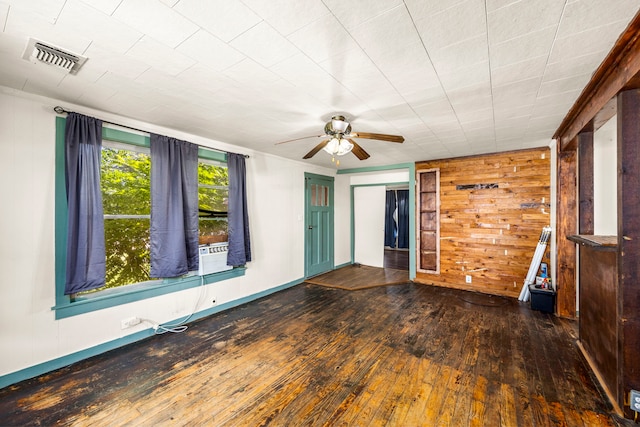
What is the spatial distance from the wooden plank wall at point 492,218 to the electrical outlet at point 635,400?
288 centimetres

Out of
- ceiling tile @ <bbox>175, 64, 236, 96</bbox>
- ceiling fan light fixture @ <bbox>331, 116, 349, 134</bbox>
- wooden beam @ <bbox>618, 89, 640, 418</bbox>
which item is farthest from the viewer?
ceiling fan light fixture @ <bbox>331, 116, 349, 134</bbox>

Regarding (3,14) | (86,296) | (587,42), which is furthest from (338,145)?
(86,296)

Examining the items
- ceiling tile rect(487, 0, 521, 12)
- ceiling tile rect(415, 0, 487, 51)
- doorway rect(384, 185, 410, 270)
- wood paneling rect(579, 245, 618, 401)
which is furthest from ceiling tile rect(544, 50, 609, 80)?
doorway rect(384, 185, 410, 270)

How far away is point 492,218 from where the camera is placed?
180 inches

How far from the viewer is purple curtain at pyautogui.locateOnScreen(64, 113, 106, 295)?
7.94 feet

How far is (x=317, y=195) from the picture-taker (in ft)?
18.9

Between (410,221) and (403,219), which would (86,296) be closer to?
(410,221)

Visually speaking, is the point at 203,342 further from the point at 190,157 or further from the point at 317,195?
the point at 317,195

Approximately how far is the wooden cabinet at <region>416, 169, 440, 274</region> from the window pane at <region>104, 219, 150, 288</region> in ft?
15.3

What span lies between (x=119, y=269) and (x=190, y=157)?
5.09 ft

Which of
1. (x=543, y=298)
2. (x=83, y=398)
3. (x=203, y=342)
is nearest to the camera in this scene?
(x=83, y=398)

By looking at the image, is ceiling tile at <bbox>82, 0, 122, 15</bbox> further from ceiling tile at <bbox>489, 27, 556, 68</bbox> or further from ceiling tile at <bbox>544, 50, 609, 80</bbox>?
ceiling tile at <bbox>544, 50, 609, 80</bbox>

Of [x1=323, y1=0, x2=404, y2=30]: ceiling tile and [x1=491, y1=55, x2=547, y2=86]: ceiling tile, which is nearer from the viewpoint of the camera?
[x1=323, y1=0, x2=404, y2=30]: ceiling tile

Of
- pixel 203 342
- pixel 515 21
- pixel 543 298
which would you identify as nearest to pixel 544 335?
pixel 543 298
